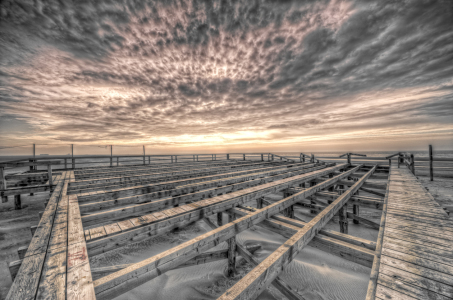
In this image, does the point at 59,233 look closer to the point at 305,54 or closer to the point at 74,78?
the point at 74,78

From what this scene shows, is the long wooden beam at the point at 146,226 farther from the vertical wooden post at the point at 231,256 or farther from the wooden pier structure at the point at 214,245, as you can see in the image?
the vertical wooden post at the point at 231,256

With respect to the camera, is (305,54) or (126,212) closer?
(126,212)

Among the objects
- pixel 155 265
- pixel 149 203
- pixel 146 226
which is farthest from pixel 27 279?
pixel 149 203

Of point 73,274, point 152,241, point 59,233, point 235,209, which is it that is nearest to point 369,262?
point 235,209

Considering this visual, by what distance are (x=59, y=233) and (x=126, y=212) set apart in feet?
3.42

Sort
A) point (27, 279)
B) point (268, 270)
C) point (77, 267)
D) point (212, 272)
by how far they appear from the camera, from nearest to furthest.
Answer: point (27, 279) < point (77, 267) < point (268, 270) < point (212, 272)

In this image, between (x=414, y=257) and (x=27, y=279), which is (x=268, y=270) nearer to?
(x=27, y=279)

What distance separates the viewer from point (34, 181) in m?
8.97

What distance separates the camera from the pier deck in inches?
72.8

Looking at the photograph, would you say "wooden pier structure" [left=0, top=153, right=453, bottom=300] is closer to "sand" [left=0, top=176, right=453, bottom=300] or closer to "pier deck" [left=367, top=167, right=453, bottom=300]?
"pier deck" [left=367, top=167, right=453, bottom=300]

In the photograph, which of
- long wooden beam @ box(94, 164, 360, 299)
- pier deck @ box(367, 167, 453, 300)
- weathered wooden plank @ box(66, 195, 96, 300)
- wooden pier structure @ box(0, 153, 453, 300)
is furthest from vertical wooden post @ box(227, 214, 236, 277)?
weathered wooden plank @ box(66, 195, 96, 300)

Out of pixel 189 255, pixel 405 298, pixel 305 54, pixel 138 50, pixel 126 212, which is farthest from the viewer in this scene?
pixel 305 54

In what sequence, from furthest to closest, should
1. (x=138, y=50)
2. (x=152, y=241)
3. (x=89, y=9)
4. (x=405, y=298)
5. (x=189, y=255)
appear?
(x=138, y=50) < (x=89, y=9) < (x=152, y=241) < (x=189, y=255) < (x=405, y=298)

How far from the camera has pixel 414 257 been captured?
240 cm
